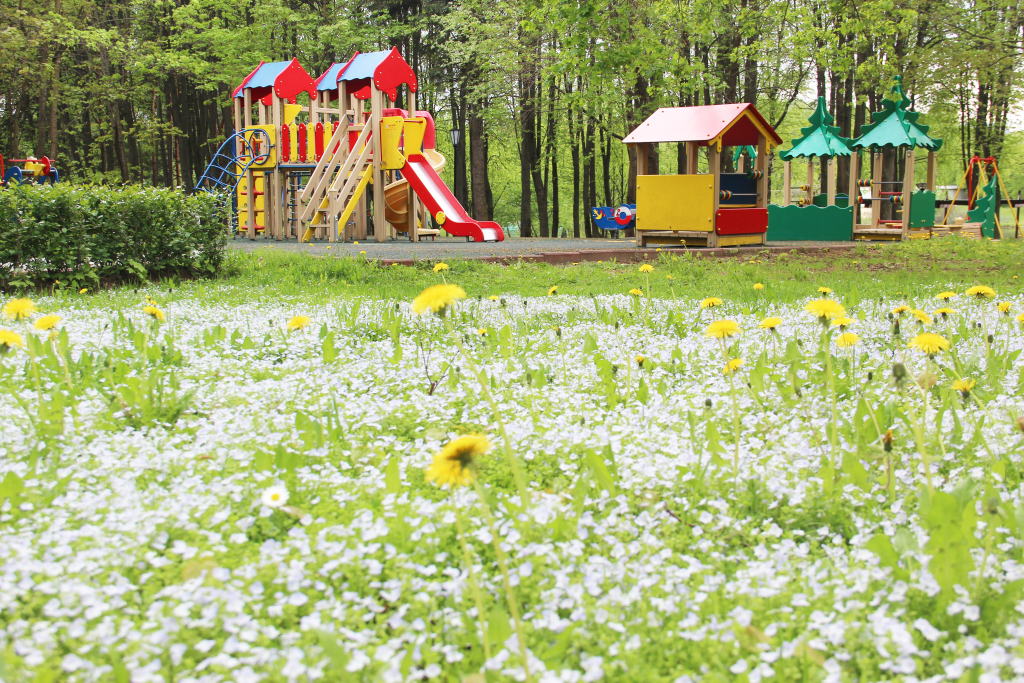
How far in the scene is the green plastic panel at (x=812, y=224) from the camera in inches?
760

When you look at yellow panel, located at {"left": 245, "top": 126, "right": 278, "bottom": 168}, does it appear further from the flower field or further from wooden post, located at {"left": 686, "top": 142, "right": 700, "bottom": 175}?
the flower field

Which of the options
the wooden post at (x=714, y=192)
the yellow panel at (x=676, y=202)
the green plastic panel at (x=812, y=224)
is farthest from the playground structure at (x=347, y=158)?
the green plastic panel at (x=812, y=224)

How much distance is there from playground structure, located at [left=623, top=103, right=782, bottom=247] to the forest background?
1.47m

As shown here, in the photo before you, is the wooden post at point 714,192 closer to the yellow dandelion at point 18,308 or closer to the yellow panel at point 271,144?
the yellow panel at point 271,144

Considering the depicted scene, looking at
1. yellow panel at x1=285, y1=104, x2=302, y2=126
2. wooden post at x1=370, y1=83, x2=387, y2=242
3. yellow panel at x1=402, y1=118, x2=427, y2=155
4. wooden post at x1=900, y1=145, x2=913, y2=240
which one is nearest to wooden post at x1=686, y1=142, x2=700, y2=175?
yellow panel at x1=402, y1=118, x2=427, y2=155

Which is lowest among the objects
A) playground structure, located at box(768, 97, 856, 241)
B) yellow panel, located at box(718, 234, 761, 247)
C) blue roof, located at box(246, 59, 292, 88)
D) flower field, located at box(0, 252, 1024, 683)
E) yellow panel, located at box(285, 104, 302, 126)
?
flower field, located at box(0, 252, 1024, 683)

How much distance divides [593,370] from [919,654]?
2.76 meters

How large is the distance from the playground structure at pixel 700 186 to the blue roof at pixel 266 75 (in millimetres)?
9858

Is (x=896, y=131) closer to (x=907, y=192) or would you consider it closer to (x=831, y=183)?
(x=907, y=192)

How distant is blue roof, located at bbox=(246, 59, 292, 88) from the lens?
67.7 ft

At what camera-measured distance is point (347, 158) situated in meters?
18.2

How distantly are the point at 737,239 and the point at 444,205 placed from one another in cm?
626

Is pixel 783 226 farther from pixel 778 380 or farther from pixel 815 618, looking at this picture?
pixel 815 618

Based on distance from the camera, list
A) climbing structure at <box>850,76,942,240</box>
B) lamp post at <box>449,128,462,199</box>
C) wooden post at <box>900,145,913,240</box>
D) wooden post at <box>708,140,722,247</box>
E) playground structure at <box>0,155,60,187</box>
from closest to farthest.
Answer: wooden post at <box>708,140,722,247</box> → wooden post at <box>900,145,913,240</box> → climbing structure at <box>850,76,942,240</box> → playground structure at <box>0,155,60,187</box> → lamp post at <box>449,128,462,199</box>
